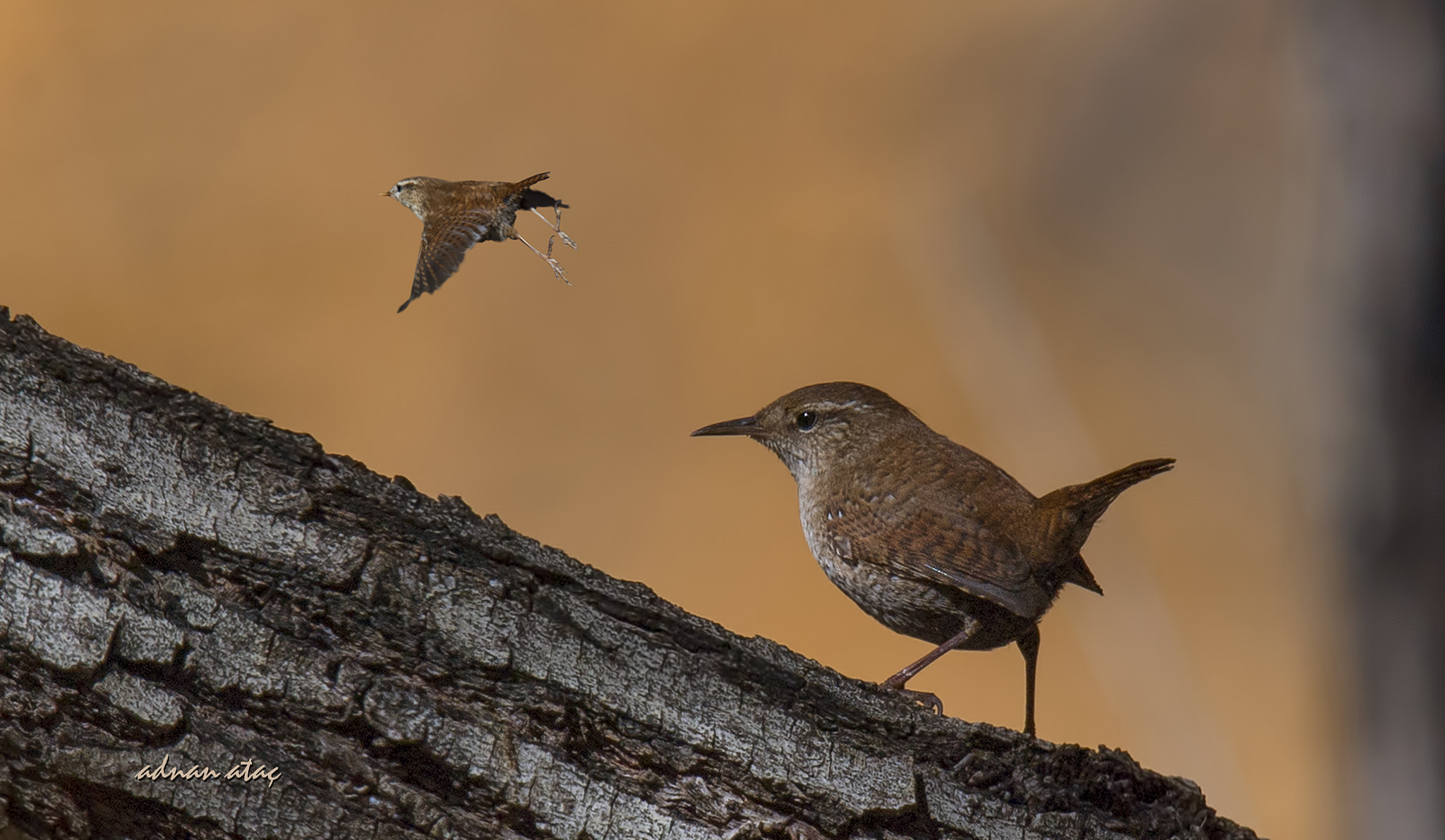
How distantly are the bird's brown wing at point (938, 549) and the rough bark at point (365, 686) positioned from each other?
68 centimetres

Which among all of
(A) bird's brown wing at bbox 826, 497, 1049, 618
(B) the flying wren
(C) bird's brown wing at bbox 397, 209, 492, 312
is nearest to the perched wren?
(A) bird's brown wing at bbox 826, 497, 1049, 618

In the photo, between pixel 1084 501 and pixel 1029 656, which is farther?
pixel 1029 656

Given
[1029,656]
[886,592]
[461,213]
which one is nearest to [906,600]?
[886,592]

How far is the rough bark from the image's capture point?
4.75 ft

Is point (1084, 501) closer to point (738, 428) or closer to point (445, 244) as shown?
point (738, 428)

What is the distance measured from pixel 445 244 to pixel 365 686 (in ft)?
1.88

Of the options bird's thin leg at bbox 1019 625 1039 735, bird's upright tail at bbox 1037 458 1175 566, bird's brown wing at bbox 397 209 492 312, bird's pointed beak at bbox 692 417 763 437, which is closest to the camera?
bird's brown wing at bbox 397 209 492 312

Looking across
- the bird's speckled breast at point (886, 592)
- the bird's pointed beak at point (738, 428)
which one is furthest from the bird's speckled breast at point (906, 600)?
the bird's pointed beak at point (738, 428)

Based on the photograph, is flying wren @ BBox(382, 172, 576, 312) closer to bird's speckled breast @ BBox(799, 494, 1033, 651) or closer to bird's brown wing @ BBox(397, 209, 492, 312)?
bird's brown wing @ BBox(397, 209, 492, 312)

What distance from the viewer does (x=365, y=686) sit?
1.48 m

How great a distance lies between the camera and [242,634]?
147 centimetres

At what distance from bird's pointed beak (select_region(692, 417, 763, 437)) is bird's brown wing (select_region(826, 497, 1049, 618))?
377 millimetres

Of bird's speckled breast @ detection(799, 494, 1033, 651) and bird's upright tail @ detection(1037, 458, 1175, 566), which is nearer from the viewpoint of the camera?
bird's upright tail @ detection(1037, 458, 1175, 566)

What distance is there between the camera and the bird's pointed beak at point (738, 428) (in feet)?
9.45
